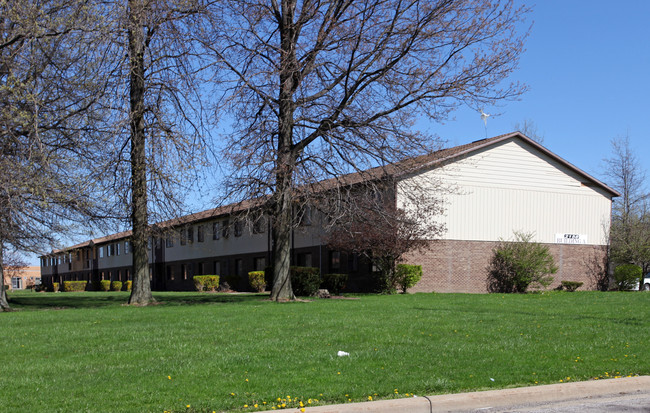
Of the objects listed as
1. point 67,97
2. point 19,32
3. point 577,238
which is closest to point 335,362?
point 19,32

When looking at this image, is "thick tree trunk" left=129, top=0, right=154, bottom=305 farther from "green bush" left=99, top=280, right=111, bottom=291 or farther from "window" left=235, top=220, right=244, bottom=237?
"green bush" left=99, top=280, right=111, bottom=291

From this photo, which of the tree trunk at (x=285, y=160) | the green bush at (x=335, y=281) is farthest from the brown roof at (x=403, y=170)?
the green bush at (x=335, y=281)

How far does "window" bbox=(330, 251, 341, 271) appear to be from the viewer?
33.5 metres

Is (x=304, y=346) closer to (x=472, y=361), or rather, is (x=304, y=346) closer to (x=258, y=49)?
(x=472, y=361)

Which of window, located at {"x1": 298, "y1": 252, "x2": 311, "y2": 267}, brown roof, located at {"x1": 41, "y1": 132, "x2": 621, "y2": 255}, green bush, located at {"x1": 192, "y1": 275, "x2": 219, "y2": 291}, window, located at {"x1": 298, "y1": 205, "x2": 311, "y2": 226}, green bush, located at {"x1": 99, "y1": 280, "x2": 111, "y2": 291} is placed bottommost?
green bush, located at {"x1": 99, "y1": 280, "x2": 111, "y2": 291}

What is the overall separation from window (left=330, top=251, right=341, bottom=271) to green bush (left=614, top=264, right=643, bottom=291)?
16.0m

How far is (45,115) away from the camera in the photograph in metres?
15.8

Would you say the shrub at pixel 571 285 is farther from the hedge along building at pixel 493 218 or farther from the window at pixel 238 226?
the window at pixel 238 226

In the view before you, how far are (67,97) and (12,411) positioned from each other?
14.4 m

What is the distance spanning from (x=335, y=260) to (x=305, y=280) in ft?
21.8

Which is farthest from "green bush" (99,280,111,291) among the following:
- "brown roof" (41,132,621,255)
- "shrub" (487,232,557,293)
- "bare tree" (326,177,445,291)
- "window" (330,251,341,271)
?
"shrub" (487,232,557,293)

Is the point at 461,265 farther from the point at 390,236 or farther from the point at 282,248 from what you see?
the point at 282,248

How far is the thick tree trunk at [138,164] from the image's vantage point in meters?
18.4

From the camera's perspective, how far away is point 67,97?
18.8m
